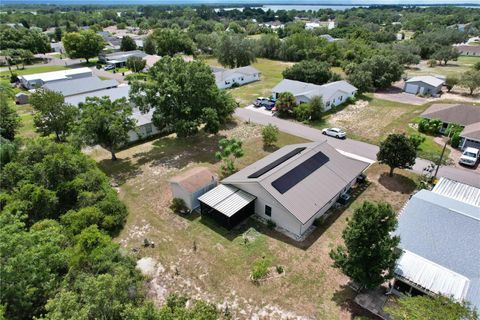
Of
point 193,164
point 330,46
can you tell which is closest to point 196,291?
point 193,164

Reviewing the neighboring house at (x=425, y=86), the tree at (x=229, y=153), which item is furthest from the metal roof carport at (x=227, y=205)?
the neighboring house at (x=425, y=86)

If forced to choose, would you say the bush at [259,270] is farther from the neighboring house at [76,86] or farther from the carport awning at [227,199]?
the neighboring house at [76,86]

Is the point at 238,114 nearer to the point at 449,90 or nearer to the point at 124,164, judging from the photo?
the point at 124,164

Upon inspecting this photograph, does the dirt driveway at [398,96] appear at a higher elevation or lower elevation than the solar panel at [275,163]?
lower

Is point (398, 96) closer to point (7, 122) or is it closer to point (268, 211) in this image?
point (268, 211)

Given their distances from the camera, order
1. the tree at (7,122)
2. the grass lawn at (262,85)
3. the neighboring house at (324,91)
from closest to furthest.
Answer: the tree at (7,122)
the neighboring house at (324,91)
the grass lawn at (262,85)
